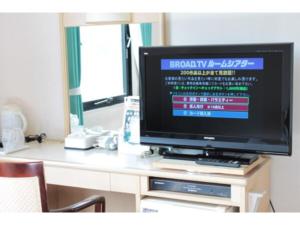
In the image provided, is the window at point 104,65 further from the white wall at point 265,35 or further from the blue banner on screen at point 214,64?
the blue banner on screen at point 214,64

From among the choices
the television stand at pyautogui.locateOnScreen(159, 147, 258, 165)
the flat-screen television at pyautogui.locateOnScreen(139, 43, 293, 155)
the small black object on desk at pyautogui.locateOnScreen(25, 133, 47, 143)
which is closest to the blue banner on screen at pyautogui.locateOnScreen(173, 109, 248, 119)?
the flat-screen television at pyautogui.locateOnScreen(139, 43, 293, 155)

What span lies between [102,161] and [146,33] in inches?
31.1

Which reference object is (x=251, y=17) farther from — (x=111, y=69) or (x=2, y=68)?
(x=2, y=68)

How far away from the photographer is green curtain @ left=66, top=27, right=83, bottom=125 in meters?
2.84

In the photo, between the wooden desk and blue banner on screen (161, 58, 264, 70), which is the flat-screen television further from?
the wooden desk

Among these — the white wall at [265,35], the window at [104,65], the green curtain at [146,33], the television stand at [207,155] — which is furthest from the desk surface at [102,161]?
the green curtain at [146,33]

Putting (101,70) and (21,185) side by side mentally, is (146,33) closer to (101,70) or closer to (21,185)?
(101,70)

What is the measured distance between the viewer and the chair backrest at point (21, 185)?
1808mm

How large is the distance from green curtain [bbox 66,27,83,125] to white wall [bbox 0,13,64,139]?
106 mm

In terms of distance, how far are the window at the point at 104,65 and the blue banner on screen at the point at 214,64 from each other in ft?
1.42

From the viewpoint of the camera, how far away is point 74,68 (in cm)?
287

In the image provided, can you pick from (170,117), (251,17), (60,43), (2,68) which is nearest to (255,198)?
(170,117)

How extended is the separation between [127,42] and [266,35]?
81 cm

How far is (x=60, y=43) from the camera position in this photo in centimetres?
290
